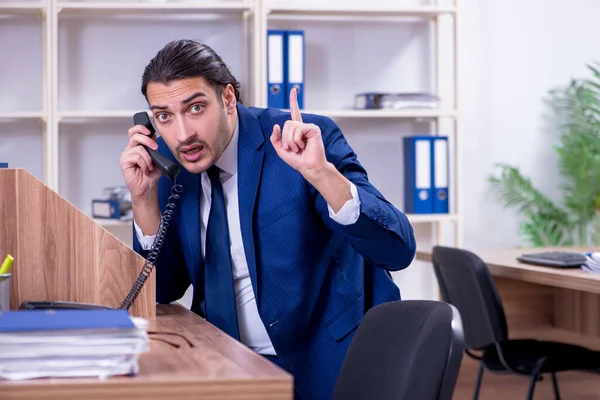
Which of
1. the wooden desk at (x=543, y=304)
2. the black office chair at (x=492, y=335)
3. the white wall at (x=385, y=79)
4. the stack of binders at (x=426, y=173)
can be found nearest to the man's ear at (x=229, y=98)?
the black office chair at (x=492, y=335)

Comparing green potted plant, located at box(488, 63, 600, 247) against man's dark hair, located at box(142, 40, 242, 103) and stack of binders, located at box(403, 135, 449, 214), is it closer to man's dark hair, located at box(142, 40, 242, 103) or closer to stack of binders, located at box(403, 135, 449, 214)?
stack of binders, located at box(403, 135, 449, 214)

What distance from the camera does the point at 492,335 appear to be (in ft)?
10.8

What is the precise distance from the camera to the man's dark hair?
191 centimetres

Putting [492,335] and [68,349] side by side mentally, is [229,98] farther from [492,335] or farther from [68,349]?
[492,335]

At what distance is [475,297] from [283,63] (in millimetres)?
1450

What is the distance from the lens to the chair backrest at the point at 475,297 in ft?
10.7

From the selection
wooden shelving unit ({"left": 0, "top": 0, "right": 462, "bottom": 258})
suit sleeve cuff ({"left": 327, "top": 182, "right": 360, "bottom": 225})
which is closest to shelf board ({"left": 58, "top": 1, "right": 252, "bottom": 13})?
wooden shelving unit ({"left": 0, "top": 0, "right": 462, "bottom": 258})

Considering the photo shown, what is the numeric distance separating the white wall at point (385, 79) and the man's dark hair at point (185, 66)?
2.37 meters

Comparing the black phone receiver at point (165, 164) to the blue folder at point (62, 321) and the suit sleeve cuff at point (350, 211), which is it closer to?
the suit sleeve cuff at point (350, 211)

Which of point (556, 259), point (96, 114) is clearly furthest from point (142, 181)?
point (96, 114)

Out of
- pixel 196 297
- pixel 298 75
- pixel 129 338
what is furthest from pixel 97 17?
pixel 129 338

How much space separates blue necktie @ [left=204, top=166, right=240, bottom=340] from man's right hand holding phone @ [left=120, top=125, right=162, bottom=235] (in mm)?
126

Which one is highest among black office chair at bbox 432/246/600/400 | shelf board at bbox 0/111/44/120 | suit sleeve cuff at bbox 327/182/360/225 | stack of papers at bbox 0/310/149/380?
shelf board at bbox 0/111/44/120

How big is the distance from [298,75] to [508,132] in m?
Result: 1.32
